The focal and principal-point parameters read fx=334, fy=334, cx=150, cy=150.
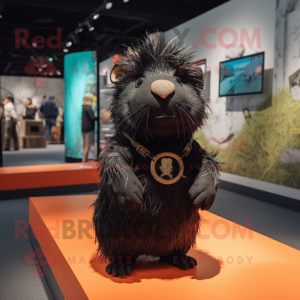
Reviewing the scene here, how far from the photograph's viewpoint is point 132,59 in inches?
57.5

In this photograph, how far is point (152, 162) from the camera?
1372 mm

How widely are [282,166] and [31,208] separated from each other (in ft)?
9.62

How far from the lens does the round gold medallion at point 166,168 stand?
1.37m

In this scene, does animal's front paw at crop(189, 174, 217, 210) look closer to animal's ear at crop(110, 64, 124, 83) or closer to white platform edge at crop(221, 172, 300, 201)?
animal's ear at crop(110, 64, 124, 83)

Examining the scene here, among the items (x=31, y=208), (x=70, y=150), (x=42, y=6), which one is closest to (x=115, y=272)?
(x=31, y=208)

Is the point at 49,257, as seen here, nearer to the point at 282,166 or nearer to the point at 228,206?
the point at 228,206

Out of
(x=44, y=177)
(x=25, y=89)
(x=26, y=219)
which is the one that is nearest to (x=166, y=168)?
(x=26, y=219)

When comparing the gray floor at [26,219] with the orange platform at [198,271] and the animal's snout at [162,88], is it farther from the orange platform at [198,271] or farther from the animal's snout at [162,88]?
the animal's snout at [162,88]

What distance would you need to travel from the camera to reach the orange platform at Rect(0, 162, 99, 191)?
4074mm

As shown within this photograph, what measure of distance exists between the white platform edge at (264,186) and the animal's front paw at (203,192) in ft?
9.52

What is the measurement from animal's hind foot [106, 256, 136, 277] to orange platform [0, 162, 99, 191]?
2.84m

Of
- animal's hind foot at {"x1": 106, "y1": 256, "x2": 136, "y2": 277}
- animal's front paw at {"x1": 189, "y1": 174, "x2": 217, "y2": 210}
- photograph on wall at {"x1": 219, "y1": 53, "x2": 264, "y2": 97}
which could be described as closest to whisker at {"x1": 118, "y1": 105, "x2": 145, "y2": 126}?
animal's front paw at {"x1": 189, "y1": 174, "x2": 217, "y2": 210}

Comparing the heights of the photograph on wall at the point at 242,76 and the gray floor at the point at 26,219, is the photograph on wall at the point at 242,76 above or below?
above

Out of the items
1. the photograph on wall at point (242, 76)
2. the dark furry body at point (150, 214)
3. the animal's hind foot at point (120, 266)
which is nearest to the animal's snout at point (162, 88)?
the dark furry body at point (150, 214)
